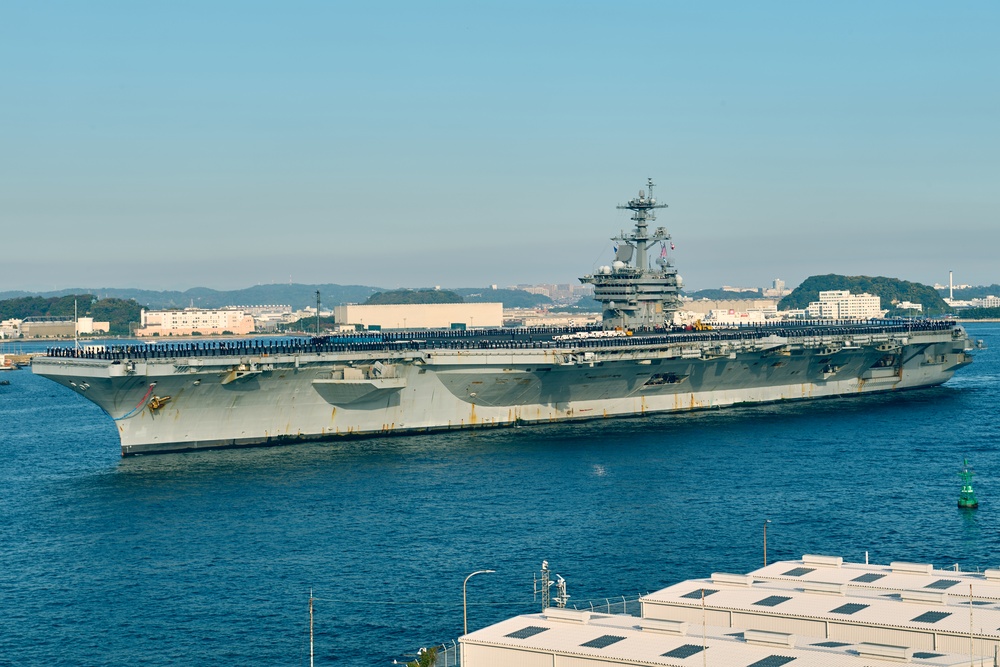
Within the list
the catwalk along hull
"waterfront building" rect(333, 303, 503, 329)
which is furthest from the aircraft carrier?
"waterfront building" rect(333, 303, 503, 329)

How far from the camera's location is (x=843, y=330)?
7394cm

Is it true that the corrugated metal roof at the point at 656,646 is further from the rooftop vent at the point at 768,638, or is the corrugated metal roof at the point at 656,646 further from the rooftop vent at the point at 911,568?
the rooftop vent at the point at 911,568

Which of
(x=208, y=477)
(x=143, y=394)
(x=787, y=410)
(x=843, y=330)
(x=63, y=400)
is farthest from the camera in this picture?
(x=63, y=400)

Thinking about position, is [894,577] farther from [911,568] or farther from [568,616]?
[568,616]

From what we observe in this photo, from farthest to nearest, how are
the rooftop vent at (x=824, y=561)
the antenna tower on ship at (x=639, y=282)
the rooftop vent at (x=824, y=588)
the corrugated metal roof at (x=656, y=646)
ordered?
the antenna tower on ship at (x=639, y=282)
the rooftop vent at (x=824, y=561)
the rooftop vent at (x=824, y=588)
the corrugated metal roof at (x=656, y=646)

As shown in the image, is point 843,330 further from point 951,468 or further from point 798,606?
point 798,606

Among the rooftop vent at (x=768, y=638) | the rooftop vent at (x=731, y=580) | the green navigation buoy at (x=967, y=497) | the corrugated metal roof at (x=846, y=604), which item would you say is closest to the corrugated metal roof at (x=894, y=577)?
the corrugated metal roof at (x=846, y=604)

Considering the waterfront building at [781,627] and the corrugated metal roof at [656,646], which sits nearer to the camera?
the corrugated metal roof at [656,646]

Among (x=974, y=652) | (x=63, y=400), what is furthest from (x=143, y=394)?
(x=63, y=400)

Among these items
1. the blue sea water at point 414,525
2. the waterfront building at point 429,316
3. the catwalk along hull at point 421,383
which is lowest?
the blue sea water at point 414,525

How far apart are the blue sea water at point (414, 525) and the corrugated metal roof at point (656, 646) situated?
4892 millimetres

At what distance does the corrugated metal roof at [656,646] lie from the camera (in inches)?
746

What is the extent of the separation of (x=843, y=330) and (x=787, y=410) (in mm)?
14698

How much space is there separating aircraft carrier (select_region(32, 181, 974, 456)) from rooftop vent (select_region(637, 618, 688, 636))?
2873 centimetres
